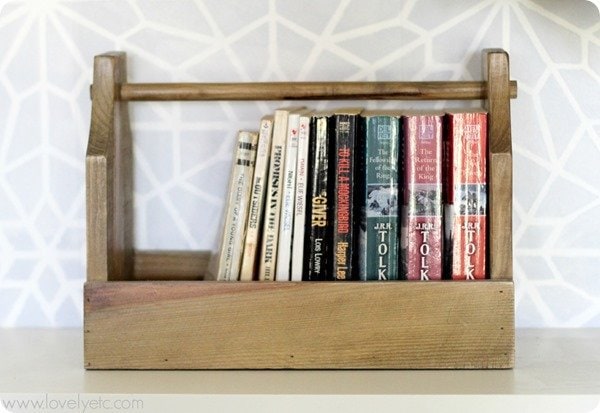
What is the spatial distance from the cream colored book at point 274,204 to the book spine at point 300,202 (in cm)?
2

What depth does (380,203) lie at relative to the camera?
1124mm

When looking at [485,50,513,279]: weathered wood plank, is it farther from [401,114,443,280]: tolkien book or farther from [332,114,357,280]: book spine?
[332,114,357,280]: book spine

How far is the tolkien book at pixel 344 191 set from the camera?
1.12 meters

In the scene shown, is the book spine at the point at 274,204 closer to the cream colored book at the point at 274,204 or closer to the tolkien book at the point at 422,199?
the cream colored book at the point at 274,204

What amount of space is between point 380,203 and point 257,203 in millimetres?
158

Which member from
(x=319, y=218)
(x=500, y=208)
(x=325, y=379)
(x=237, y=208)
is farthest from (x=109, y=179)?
(x=500, y=208)

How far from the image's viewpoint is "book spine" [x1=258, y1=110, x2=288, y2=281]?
3.75 feet

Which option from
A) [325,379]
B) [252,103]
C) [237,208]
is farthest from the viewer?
[252,103]

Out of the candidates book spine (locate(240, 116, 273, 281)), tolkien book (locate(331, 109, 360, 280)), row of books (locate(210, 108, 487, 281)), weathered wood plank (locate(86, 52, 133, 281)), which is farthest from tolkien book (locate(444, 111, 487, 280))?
weathered wood plank (locate(86, 52, 133, 281))

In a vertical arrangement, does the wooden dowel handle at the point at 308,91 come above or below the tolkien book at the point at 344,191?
above

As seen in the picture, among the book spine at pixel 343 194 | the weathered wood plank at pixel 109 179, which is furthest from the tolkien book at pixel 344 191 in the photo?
the weathered wood plank at pixel 109 179

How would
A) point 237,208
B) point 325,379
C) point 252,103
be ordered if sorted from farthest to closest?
1. point 252,103
2. point 237,208
3. point 325,379

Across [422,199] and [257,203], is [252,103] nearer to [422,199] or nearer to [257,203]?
[257,203]

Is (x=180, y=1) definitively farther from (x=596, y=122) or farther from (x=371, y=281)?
(x=596, y=122)
